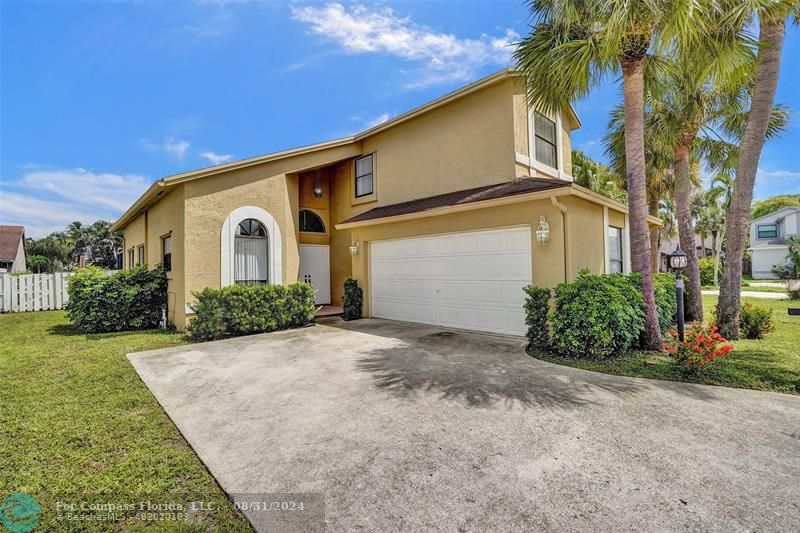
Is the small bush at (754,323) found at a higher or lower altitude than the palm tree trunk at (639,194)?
lower

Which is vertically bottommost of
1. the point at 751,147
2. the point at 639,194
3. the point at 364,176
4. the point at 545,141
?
the point at 639,194

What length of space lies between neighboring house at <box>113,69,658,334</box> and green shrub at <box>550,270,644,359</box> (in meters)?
1.09

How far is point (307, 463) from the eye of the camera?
3.06 m

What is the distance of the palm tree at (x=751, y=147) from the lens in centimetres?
696

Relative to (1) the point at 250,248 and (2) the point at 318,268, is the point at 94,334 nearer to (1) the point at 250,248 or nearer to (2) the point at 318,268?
(1) the point at 250,248

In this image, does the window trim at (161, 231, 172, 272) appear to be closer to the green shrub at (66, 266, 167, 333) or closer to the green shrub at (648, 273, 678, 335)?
the green shrub at (66, 266, 167, 333)

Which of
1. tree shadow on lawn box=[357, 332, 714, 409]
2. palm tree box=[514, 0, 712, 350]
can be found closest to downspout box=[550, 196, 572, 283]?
palm tree box=[514, 0, 712, 350]

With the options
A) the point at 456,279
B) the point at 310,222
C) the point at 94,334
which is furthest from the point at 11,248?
the point at 456,279

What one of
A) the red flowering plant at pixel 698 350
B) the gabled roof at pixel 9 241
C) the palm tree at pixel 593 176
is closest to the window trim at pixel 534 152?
the palm tree at pixel 593 176

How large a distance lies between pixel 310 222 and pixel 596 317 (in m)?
10.7

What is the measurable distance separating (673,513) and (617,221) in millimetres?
9544

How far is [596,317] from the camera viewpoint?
6.14 meters

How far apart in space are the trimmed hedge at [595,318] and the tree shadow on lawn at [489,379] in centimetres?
68

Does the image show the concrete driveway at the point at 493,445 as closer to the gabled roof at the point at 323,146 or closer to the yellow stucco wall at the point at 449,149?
the gabled roof at the point at 323,146
